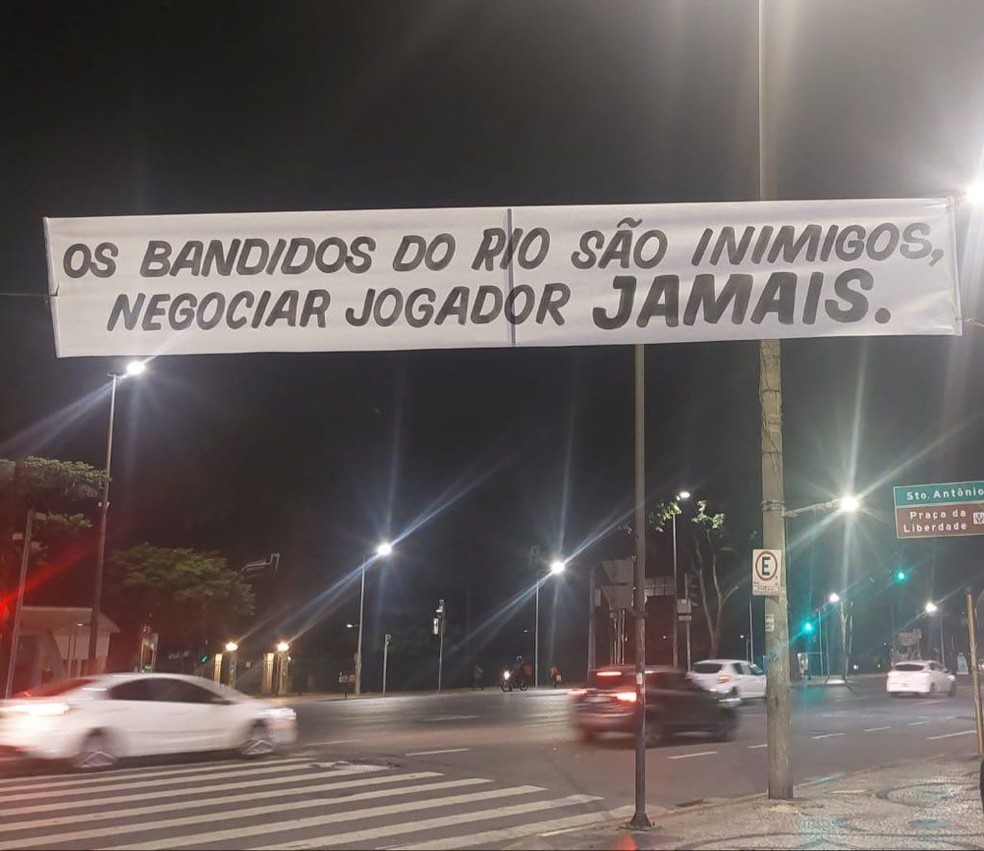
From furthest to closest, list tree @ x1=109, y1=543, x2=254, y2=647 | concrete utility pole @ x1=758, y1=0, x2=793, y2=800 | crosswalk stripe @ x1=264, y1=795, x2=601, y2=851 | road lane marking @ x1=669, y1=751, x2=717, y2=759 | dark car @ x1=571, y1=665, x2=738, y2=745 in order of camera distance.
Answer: tree @ x1=109, y1=543, x2=254, y2=647 < dark car @ x1=571, y1=665, x2=738, y2=745 < road lane marking @ x1=669, y1=751, x2=717, y2=759 < concrete utility pole @ x1=758, y1=0, x2=793, y2=800 < crosswalk stripe @ x1=264, y1=795, x2=601, y2=851

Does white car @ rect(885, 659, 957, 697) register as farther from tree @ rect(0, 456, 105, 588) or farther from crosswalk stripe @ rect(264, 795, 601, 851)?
crosswalk stripe @ rect(264, 795, 601, 851)

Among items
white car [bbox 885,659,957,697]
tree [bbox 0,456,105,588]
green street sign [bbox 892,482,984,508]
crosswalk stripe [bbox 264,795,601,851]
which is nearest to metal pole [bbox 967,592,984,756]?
green street sign [bbox 892,482,984,508]

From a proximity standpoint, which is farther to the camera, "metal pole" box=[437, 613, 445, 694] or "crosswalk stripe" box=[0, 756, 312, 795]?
"metal pole" box=[437, 613, 445, 694]

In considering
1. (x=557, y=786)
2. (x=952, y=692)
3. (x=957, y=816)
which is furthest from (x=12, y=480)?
(x=952, y=692)

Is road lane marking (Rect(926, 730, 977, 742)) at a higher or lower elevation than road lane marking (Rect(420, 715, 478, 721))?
higher

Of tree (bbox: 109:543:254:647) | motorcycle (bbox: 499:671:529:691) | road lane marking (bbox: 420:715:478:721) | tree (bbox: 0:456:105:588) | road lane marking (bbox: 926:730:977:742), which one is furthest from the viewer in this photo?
motorcycle (bbox: 499:671:529:691)

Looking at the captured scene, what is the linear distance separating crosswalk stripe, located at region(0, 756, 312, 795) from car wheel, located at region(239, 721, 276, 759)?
0.39 meters

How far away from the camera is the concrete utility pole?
35.3ft

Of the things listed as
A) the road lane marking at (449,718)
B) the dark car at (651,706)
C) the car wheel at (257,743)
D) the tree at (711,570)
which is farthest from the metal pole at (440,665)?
the car wheel at (257,743)

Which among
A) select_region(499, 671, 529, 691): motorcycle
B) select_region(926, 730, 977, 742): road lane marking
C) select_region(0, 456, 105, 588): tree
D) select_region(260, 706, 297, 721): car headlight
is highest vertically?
select_region(0, 456, 105, 588): tree

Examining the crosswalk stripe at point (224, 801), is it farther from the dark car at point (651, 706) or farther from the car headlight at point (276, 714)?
the dark car at point (651, 706)

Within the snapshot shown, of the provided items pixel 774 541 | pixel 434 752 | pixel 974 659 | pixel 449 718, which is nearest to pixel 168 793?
pixel 434 752

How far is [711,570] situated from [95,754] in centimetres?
4037

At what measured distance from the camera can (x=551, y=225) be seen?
22.8 feet
